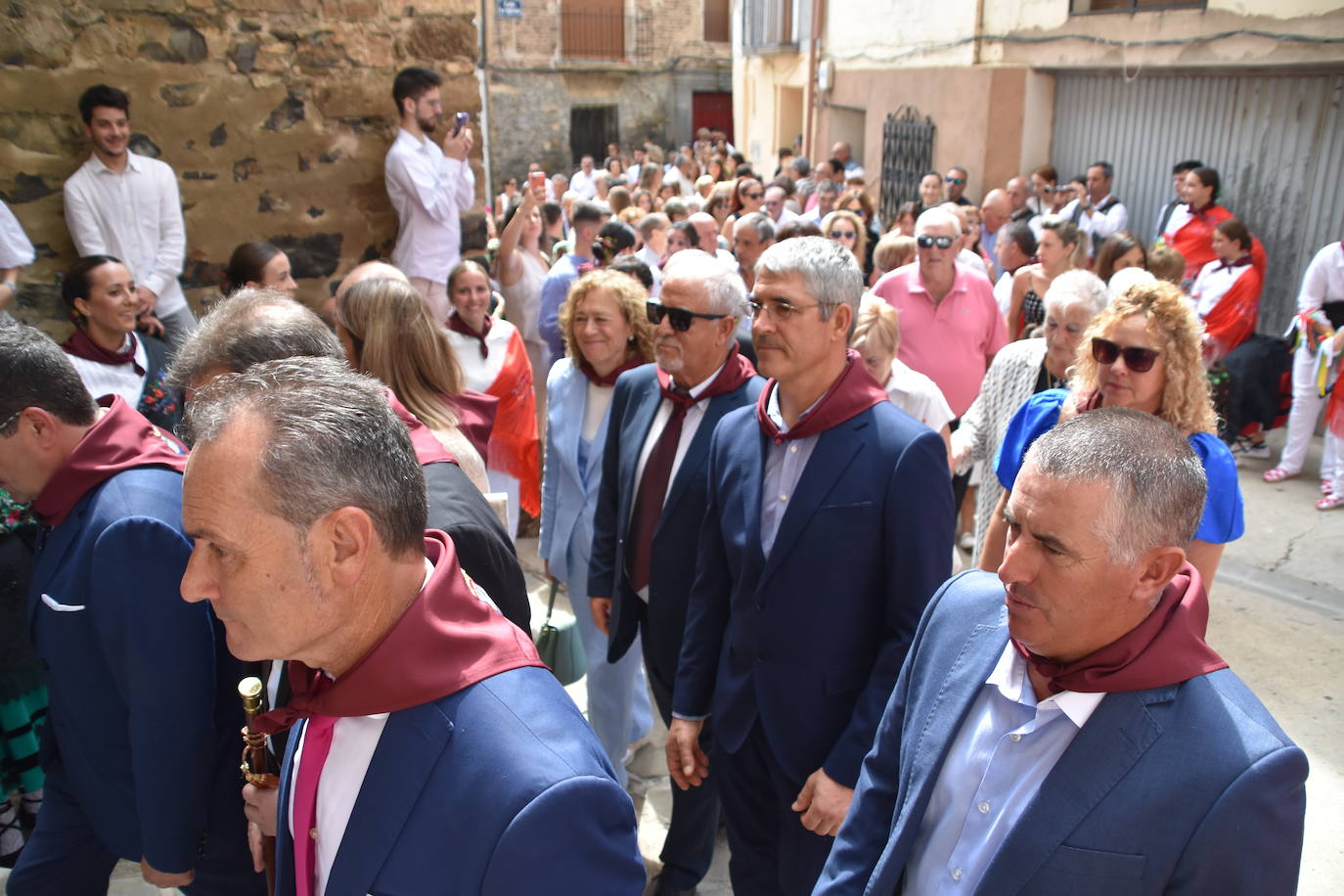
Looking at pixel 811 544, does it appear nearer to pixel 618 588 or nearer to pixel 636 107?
pixel 618 588

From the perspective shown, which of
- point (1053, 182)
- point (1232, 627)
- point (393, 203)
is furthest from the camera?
point (1053, 182)

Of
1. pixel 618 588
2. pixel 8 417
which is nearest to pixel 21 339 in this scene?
pixel 8 417

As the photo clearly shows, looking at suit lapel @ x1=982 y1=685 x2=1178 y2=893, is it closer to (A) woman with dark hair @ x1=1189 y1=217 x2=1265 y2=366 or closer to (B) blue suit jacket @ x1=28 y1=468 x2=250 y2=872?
(B) blue suit jacket @ x1=28 y1=468 x2=250 y2=872

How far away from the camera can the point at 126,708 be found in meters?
2.19

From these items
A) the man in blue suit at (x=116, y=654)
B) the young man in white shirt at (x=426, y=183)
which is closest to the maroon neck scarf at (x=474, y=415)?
the man in blue suit at (x=116, y=654)

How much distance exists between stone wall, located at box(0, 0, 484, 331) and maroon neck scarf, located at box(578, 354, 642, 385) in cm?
257

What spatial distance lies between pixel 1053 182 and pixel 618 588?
28.5 feet

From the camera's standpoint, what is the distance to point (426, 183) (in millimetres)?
5586

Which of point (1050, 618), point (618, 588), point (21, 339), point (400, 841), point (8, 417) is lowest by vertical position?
point (618, 588)

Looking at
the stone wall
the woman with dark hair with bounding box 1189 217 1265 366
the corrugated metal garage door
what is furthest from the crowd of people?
the corrugated metal garage door

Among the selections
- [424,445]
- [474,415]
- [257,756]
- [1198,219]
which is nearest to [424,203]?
[474,415]

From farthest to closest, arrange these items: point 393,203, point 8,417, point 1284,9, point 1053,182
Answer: point 1053,182 → point 1284,9 → point 393,203 → point 8,417

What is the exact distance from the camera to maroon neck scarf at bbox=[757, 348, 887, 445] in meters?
2.50

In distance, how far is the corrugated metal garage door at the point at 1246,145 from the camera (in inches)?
305
